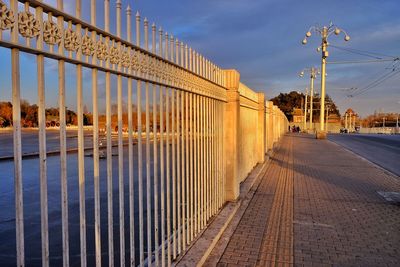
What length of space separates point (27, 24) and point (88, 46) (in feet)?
1.60

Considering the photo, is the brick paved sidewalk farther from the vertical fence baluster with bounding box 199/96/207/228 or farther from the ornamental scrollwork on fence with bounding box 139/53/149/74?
the ornamental scrollwork on fence with bounding box 139/53/149/74

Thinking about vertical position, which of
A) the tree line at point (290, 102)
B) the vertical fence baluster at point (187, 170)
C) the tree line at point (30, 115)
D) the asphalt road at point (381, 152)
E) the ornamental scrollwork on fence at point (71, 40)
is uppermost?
the tree line at point (290, 102)

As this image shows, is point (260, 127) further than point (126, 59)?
Yes

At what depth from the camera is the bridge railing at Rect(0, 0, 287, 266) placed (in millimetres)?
1813

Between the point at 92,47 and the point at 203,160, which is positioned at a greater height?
the point at 92,47

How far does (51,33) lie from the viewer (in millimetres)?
1875

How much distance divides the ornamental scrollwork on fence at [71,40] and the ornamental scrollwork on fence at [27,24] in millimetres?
224

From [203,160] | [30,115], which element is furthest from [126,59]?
[203,160]

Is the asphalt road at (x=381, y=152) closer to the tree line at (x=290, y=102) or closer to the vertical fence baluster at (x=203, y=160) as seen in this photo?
the vertical fence baluster at (x=203, y=160)

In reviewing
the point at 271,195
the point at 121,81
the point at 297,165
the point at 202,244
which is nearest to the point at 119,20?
the point at 121,81

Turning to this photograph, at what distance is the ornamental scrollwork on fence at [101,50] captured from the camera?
2285 mm

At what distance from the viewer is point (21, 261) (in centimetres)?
175

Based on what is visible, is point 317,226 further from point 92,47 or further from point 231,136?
point 92,47

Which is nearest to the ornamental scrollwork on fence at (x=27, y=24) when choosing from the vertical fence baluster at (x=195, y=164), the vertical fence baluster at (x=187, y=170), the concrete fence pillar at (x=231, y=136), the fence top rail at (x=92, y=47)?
the fence top rail at (x=92, y=47)
